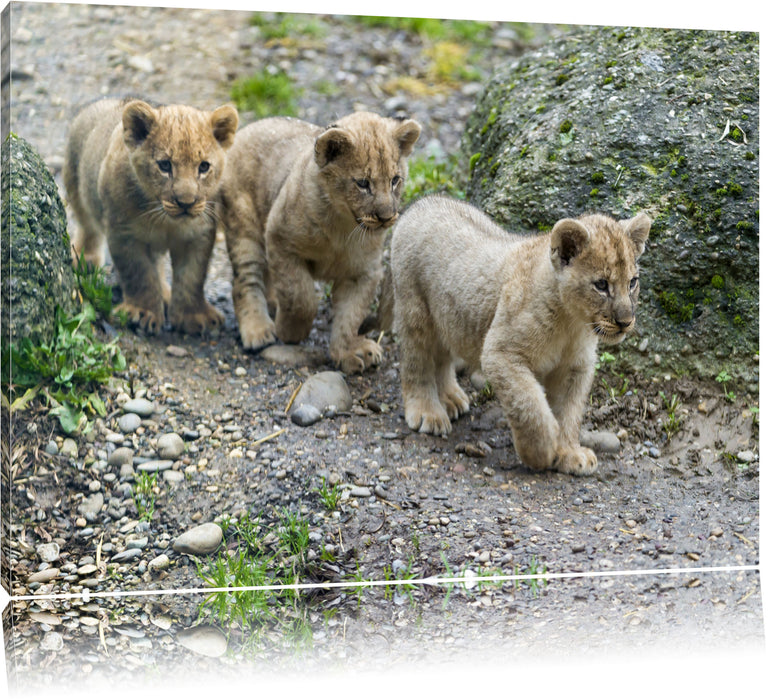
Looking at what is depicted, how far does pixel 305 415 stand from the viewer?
19.9ft

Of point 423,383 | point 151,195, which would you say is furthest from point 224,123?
point 423,383

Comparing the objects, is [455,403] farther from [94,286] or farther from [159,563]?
[94,286]

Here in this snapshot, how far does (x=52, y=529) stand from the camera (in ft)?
17.7

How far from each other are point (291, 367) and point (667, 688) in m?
2.89

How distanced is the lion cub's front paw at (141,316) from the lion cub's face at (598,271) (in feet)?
8.42

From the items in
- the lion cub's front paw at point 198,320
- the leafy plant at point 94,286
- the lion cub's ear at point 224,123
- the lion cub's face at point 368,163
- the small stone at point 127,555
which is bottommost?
the small stone at point 127,555

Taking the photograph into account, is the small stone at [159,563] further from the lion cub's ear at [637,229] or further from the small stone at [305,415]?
the lion cub's ear at [637,229]

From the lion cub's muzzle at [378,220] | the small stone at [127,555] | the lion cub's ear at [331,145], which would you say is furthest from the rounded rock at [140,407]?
the lion cub's ear at [331,145]

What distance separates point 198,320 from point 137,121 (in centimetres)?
133

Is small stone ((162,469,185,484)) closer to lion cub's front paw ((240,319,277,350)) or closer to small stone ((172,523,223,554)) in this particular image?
small stone ((172,523,223,554))

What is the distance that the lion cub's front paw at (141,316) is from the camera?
21.1ft

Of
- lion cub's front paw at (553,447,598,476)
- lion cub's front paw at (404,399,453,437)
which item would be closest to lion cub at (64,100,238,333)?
lion cub's front paw at (404,399,453,437)

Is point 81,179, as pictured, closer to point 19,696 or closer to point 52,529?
point 52,529

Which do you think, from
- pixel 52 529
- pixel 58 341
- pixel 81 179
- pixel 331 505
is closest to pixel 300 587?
pixel 331 505
